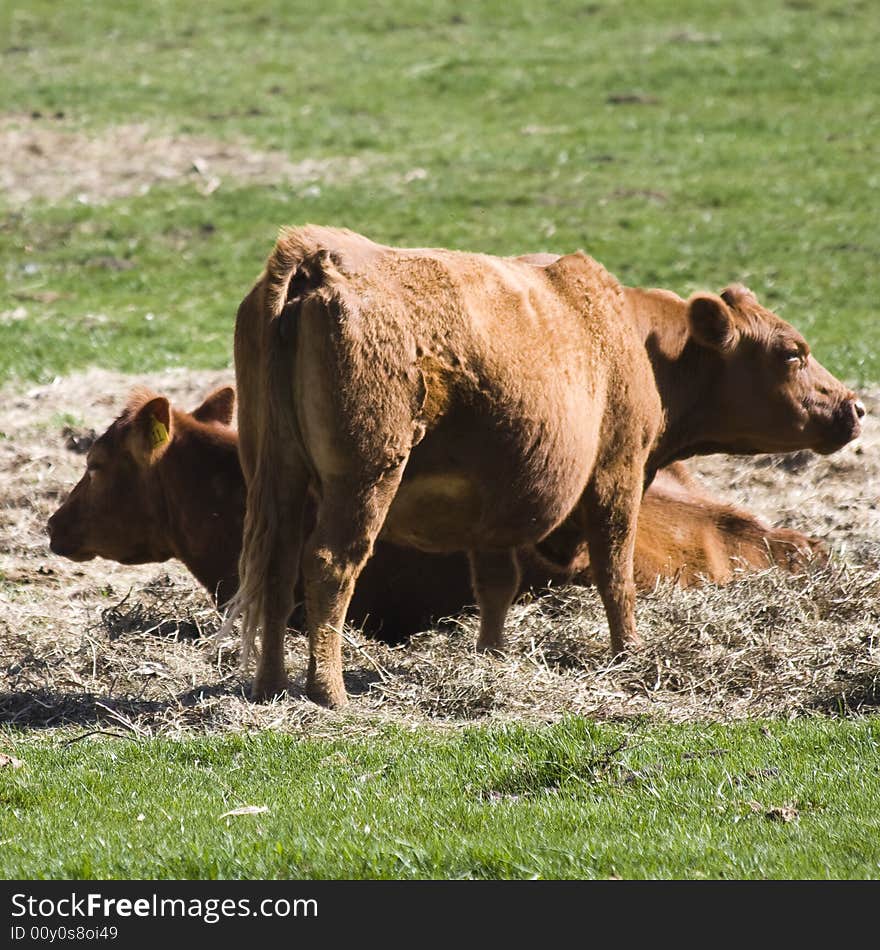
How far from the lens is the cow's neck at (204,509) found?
8859 mm

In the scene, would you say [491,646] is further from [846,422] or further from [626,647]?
[846,422]

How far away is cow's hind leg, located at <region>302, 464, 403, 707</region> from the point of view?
699 centimetres

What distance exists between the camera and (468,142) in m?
23.5

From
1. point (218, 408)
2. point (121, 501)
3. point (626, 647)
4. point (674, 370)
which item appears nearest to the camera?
point (626, 647)

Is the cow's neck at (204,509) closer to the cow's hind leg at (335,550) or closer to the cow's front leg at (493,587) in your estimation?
the cow's front leg at (493,587)

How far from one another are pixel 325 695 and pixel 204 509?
6.58ft

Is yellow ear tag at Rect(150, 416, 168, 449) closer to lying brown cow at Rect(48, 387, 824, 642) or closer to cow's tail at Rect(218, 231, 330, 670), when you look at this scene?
lying brown cow at Rect(48, 387, 824, 642)

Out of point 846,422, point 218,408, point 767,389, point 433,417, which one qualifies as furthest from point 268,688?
point 846,422

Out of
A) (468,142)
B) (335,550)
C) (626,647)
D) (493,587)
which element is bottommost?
(468,142)

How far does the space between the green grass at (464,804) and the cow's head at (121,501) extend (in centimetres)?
226

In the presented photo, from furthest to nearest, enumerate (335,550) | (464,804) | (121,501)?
(121,501)
(335,550)
(464,804)

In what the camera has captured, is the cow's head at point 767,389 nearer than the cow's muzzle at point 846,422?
Yes

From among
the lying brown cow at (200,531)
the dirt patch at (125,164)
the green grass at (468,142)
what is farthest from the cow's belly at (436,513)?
the dirt patch at (125,164)

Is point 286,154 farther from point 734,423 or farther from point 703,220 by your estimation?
point 734,423
